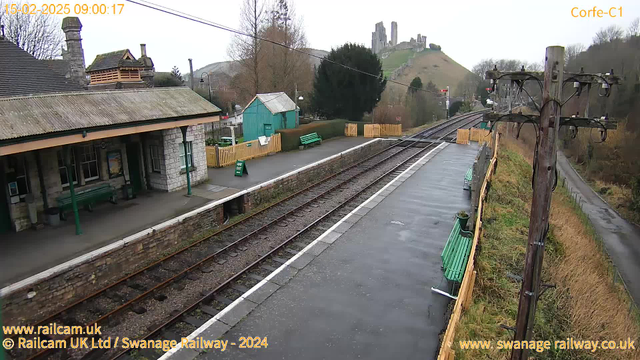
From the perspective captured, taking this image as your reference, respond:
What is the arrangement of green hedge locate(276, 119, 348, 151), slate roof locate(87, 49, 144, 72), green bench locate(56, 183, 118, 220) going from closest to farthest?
1. green bench locate(56, 183, 118, 220)
2. slate roof locate(87, 49, 144, 72)
3. green hedge locate(276, 119, 348, 151)

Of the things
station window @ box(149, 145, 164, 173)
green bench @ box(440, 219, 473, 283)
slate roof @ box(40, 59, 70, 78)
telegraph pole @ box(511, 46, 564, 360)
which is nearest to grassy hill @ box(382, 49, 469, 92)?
slate roof @ box(40, 59, 70, 78)

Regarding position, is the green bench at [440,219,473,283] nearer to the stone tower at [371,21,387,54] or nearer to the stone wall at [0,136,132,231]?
the stone wall at [0,136,132,231]

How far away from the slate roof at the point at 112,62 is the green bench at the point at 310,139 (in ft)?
35.8

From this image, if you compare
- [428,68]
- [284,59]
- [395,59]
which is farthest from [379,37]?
[284,59]

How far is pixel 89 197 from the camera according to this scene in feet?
40.5

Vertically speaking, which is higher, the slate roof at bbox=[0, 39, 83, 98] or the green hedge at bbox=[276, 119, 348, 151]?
the slate roof at bbox=[0, 39, 83, 98]

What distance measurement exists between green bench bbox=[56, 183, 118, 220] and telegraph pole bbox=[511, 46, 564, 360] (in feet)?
38.9

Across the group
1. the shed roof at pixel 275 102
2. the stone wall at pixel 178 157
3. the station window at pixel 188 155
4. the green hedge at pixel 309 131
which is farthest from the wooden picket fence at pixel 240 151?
the station window at pixel 188 155

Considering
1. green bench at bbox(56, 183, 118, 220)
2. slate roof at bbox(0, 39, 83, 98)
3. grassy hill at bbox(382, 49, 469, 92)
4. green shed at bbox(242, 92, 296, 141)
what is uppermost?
grassy hill at bbox(382, 49, 469, 92)

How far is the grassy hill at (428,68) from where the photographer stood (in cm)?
9953

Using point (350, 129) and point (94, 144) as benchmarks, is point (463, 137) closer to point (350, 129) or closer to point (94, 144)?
point (350, 129)

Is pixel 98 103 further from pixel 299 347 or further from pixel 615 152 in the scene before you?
pixel 615 152

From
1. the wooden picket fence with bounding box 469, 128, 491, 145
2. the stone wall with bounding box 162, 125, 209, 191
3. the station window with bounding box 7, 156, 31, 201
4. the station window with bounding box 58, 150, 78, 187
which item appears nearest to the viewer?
the station window with bounding box 7, 156, 31, 201

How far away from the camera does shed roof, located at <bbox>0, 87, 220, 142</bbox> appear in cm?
978
